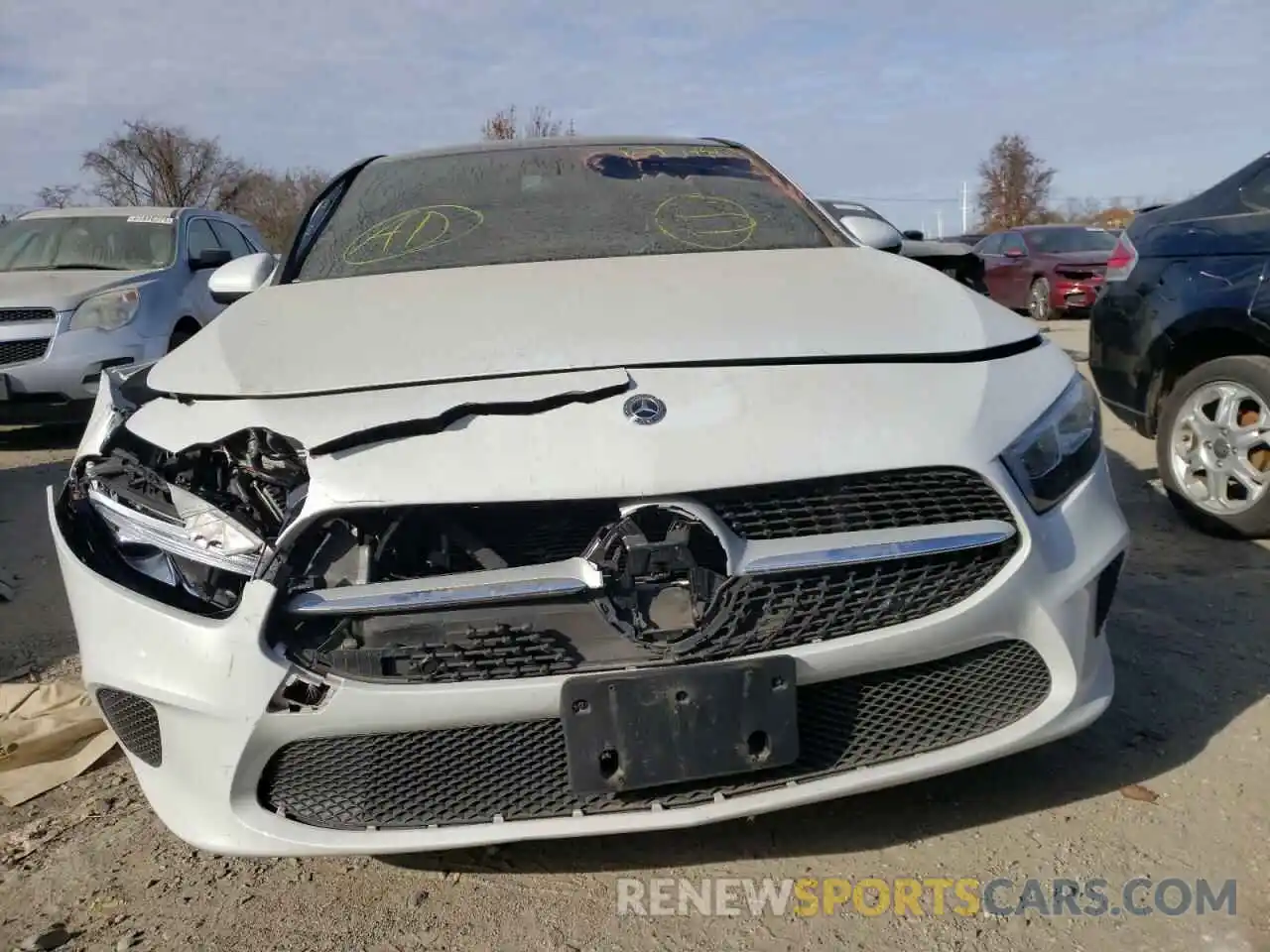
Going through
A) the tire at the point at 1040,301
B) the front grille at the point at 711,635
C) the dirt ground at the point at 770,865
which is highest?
the front grille at the point at 711,635

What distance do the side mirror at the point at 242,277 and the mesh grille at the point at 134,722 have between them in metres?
1.54

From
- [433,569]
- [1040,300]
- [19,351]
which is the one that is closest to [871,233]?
[433,569]

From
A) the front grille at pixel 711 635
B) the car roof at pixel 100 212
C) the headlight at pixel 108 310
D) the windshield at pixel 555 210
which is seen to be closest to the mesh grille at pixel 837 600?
the front grille at pixel 711 635

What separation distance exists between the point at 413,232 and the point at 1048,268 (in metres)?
12.9

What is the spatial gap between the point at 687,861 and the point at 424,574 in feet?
2.68

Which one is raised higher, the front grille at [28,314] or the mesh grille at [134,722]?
the front grille at [28,314]

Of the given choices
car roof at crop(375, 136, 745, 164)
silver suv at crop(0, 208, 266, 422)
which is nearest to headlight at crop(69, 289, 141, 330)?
silver suv at crop(0, 208, 266, 422)

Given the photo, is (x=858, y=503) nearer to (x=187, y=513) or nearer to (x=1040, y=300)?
(x=187, y=513)

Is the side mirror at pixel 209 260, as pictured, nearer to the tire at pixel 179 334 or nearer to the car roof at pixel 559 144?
the tire at pixel 179 334

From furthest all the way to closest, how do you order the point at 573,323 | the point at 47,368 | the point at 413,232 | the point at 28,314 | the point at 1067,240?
the point at 1067,240, the point at 28,314, the point at 47,368, the point at 413,232, the point at 573,323

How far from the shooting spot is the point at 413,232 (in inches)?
124

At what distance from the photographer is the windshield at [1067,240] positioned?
14570mm

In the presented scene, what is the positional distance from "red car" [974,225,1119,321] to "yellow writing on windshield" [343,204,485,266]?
1195cm

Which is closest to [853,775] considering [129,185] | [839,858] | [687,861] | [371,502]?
[839,858]
